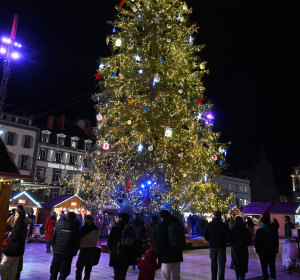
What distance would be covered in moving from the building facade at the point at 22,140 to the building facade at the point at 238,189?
120 feet

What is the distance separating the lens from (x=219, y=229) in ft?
25.4

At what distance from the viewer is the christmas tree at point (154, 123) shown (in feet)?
52.6

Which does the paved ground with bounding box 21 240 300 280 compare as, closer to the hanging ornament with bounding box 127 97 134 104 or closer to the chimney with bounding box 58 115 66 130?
the hanging ornament with bounding box 127 97 134 104

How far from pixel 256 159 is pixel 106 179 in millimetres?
62750

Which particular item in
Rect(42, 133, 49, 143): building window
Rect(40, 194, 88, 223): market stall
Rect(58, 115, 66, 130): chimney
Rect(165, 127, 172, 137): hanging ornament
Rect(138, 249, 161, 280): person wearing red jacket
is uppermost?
Rect(58, 115, 66, 130): chimney

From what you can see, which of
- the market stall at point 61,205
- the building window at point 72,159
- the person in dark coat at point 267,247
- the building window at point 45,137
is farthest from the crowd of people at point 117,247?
the building window at point 72,159

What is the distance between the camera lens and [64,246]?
6527 mm

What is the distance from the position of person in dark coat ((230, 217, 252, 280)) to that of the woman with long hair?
528 cm

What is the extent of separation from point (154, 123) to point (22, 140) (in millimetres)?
31669

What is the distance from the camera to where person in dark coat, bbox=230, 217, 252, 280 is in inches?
325

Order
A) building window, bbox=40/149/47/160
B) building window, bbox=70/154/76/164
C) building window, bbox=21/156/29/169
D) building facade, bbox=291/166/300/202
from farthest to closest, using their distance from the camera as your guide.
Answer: building facade, bbox=291/166/300/202
building window, bbox=70/154/76/164
building window, bbox=40/149/47/160
building window, bbox=21/156/29/169

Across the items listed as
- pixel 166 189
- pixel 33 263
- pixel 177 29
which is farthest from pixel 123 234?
pixel 177 29

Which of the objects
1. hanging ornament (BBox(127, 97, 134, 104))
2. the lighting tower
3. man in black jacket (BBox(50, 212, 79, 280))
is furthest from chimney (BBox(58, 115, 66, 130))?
man in black jacket (BBox(50, 212, 79, 280))

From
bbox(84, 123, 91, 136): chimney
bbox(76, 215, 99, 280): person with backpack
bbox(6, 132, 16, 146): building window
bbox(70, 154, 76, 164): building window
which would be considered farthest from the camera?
bbox(84, 123, 91, 136): chimney
